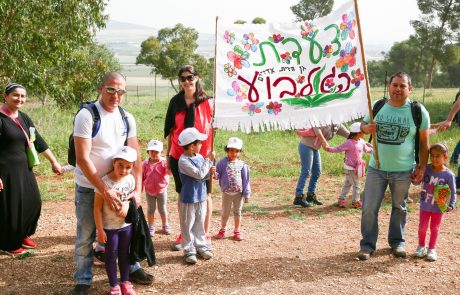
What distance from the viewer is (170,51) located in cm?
3247

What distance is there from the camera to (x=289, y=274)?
195 inches

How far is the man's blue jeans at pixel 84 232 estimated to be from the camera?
4.28 meters

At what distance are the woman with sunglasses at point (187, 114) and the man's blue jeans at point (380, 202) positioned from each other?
67.4 inches

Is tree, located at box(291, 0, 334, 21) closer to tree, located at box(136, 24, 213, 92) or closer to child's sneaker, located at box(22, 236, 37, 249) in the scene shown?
tree, located at box(136, 24, 213, 92)

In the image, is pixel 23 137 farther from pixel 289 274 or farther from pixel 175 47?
pixel 175 47

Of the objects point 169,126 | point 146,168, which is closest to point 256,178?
point 146,168

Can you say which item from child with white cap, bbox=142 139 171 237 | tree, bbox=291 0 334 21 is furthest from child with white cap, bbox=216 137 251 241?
tree, bbox=291 0 334 21

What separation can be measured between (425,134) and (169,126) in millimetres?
2626

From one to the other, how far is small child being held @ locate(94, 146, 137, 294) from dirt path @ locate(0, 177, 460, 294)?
0.31 metres

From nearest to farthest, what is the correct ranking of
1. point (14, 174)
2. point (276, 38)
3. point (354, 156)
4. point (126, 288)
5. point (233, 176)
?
point (126, 288)
point (276, 38)
point (14, 174)
point (233, 176)
point (354, 156)

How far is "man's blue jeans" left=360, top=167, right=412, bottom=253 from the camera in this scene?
514cm

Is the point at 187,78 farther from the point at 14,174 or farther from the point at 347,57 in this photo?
the point at 14,174

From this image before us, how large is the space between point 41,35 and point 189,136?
7038 millimetres

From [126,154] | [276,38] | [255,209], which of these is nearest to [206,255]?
[126,154]
